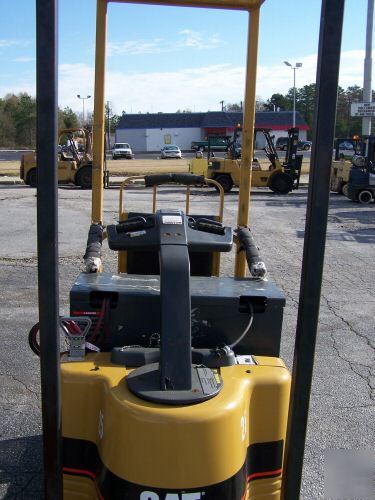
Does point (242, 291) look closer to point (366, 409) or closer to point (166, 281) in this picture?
point (166, 281)

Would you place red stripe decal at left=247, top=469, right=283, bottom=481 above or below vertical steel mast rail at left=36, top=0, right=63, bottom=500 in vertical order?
below

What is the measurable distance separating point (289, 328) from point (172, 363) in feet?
12.4

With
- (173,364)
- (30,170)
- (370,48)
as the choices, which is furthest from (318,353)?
(370,48)

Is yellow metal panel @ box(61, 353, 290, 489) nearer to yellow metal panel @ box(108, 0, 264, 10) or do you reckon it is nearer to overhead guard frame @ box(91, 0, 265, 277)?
overhead guard frame @ box(91, 0, 265, 277)

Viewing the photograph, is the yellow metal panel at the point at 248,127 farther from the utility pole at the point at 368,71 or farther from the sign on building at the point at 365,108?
the utility pole at the point at 368,71

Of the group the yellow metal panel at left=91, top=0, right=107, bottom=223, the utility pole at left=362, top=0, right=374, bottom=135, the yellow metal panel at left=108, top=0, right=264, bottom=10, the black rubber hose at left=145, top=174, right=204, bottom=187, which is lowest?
the black rubber hose at left=145, top=174, right=204, bottom=187

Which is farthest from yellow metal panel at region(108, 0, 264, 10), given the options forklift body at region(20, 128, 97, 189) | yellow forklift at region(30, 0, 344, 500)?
forklift body at region(20, 128, 97, 189)

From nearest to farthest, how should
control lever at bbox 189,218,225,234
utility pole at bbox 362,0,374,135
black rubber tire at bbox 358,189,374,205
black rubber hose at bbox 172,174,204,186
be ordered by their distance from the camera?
control lever at bbox 189,218,225,234, black rubber hose at bbox 172,174,204,186, black rubber tire at bbox 358,189,374,205, utility pole at bbox 362,0,374,135

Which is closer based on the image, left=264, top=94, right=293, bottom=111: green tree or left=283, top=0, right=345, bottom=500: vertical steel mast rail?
left=283, top=0, right=345, bottom=500: vertical steel mast rail

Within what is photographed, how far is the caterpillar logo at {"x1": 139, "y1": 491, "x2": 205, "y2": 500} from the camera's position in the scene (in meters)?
1.86

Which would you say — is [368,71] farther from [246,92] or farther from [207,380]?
[207,380]

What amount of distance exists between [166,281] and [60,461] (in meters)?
0.75

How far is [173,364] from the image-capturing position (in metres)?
2.04

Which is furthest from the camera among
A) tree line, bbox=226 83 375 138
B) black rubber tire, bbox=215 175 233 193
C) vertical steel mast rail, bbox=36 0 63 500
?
tree line, bbox=226 83 375 138
